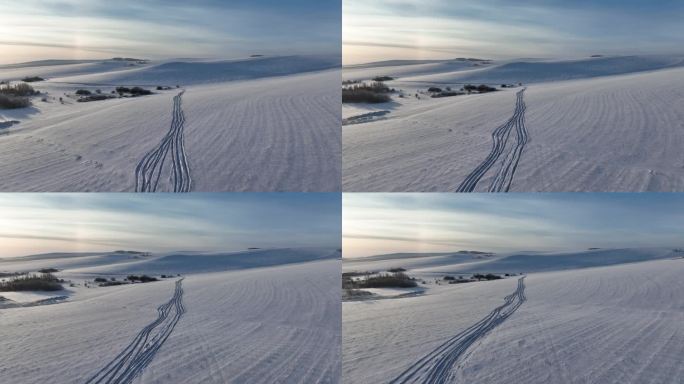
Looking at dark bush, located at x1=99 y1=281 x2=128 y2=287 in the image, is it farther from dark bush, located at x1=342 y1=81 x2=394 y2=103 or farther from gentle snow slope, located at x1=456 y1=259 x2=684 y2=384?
gentle snow slope, located at x1=456 y1=259 x2=684 y2=384

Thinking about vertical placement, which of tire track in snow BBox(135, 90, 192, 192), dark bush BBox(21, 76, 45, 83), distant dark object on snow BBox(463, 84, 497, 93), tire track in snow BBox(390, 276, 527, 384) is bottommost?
tire track in snow BBox(390, 276, 527, 384)

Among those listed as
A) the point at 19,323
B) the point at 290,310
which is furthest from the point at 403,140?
the point at 19,323

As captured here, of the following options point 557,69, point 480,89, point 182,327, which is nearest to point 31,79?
point 182,327

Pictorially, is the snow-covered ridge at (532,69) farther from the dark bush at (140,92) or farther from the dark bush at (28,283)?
the dark bush at (28,283)

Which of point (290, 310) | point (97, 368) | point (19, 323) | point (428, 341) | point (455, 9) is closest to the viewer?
point (97, 368)

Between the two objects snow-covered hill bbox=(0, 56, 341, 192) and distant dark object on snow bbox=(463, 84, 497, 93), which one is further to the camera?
distant dark object on snow bbox=(463, 84, 497, 93)

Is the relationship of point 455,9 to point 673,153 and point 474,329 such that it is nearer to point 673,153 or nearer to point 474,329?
point 673,153

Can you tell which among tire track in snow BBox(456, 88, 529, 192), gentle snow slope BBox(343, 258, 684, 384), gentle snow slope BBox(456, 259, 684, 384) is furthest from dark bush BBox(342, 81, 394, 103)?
gentle snow slope BBox(456, 259, 684, 384)

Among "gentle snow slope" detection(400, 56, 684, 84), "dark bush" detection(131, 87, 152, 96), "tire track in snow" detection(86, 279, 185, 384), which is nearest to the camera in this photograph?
"tire track in snow" detection(86, 279, 185, 384)
